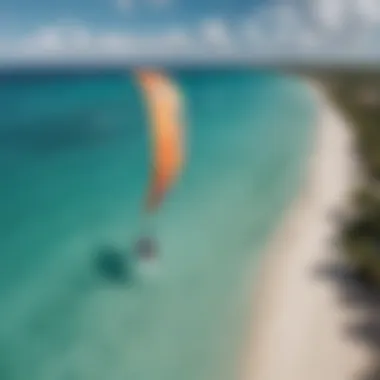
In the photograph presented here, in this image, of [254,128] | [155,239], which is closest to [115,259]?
[155,239]

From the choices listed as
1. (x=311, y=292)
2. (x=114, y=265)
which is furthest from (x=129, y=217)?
(x=311, y=292)

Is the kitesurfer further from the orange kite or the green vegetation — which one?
the green vegetation

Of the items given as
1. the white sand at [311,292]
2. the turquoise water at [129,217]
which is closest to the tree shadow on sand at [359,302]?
the white sand at [311,292]

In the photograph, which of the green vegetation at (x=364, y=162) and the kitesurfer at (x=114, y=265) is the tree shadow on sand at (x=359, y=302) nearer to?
the green vegetation at (x=364, y=162)

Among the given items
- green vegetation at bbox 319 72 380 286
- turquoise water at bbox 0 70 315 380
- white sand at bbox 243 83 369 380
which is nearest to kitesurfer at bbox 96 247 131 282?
turquoise water at bbox 0 70 315 380

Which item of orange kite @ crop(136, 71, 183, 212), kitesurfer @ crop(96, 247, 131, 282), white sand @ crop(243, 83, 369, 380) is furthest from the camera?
orange kite @ crop(136, 71, 183, 212)

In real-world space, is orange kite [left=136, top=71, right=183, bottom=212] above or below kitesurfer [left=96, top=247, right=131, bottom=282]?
above
